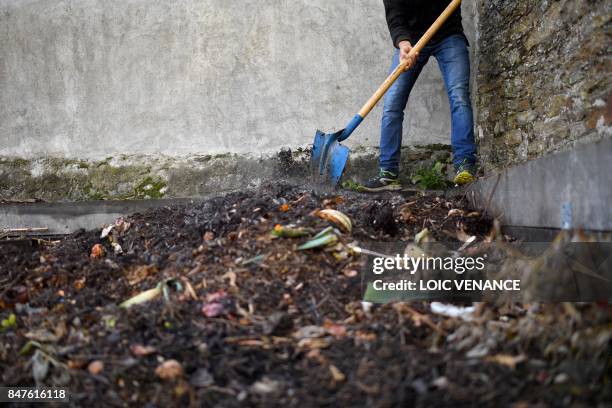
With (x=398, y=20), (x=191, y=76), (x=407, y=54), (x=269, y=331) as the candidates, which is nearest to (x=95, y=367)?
(x=269, y=331)

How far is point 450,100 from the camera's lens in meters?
3.72

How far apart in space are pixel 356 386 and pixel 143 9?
435 cm

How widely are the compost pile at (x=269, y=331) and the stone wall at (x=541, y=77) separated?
3.91 ft

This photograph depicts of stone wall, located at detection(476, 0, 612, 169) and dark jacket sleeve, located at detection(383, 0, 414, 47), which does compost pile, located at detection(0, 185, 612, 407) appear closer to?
stone wall, located at detection(476, 0, 612, 169)

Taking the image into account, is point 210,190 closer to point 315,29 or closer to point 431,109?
point 315,29

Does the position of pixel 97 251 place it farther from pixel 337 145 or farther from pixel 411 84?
pixel 411 84

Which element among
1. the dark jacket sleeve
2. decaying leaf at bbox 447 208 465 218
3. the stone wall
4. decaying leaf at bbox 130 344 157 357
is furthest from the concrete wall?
decaying leaf at bbox 130 344 157 357

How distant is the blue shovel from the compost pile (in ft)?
4.83

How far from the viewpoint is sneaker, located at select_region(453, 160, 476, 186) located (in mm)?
3525

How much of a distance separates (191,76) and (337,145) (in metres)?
1.60

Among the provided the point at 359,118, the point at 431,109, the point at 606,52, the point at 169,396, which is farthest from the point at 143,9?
the point at 169,396

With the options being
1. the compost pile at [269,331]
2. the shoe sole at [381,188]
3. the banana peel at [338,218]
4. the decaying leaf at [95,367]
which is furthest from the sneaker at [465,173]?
the decaying leaf at [95,367]

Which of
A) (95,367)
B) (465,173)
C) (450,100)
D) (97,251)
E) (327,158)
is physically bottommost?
(95,367)

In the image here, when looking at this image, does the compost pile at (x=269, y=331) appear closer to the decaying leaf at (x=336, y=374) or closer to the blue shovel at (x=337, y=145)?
the decaying leaf at (x=336, y=374)
